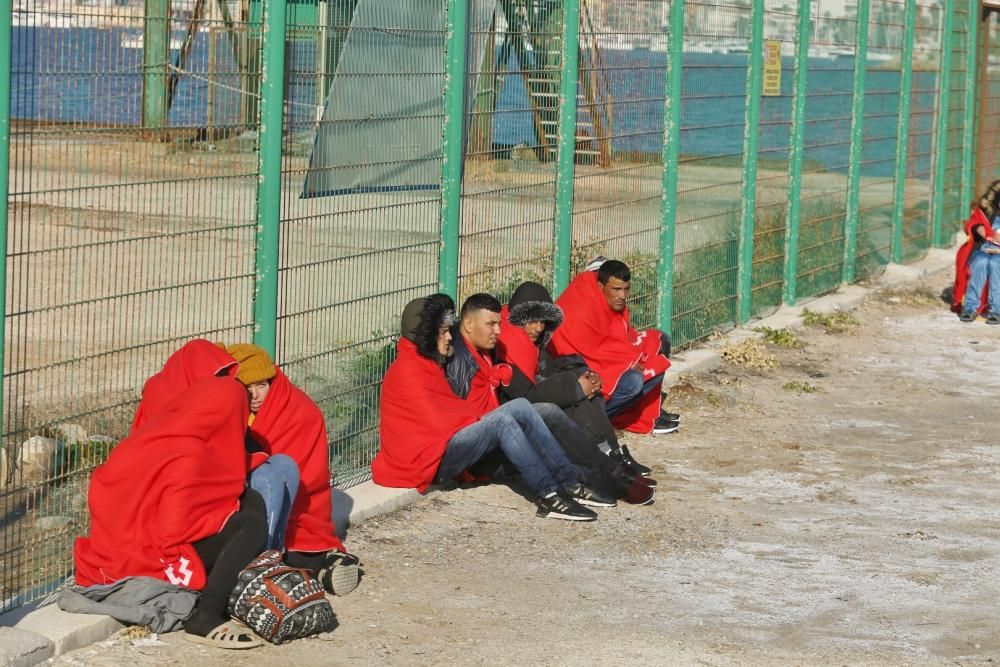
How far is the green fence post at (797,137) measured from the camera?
12.9 metres

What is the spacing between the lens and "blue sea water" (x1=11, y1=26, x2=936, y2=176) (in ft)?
17.5

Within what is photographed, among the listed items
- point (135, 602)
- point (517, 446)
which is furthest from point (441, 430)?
point (135, 602)

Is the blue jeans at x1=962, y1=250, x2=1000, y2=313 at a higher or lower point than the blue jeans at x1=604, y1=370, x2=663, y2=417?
higher

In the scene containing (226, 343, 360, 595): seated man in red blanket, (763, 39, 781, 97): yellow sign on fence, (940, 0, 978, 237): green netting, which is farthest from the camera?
(940, 0, 978, 237): green netting

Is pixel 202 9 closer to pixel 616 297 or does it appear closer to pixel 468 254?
pixel 468 254

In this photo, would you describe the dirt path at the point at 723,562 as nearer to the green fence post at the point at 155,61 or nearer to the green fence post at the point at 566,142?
the green fence post at the point at 566,142

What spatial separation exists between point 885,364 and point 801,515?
14.5 ft

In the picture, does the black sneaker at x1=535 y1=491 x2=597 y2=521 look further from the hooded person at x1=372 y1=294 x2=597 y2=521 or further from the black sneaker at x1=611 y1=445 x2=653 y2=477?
the black sneaker at x1=611 y1=445 x2=653 y2=477

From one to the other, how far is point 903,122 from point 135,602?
11.9m

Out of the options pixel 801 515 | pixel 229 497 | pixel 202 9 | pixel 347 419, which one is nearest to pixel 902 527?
pixel 801 515

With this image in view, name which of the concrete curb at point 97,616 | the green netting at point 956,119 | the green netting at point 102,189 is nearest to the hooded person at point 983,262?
the concrete curb at point 97,616

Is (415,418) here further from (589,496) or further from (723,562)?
(723,562)

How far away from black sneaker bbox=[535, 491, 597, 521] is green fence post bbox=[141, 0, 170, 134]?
2.53m

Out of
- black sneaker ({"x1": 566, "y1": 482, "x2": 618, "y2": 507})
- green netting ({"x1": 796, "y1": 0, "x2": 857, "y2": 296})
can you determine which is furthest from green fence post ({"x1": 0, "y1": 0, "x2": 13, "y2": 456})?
green netting ({"x1": 796, "y1": 0, "x2": 857, "y2": 296})
